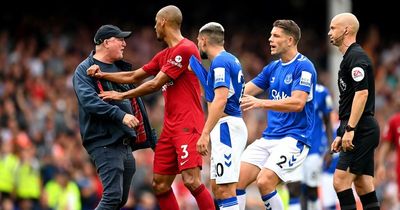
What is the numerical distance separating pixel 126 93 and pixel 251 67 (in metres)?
13.9

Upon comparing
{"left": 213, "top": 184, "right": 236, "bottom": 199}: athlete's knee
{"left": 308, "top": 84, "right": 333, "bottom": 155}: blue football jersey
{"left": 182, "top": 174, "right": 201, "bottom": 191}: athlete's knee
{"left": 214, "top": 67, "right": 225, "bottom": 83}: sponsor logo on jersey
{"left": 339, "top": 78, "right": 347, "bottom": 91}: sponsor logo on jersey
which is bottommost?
{"left": 213, "top": 184, "right": 236, "bottom": 199}: athlete's knee

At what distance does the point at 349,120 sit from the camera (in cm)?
1187

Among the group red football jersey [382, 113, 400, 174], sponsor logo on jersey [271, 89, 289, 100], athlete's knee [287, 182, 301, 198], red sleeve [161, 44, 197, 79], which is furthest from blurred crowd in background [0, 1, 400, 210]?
red sleeve [161, 44, 197, 79]

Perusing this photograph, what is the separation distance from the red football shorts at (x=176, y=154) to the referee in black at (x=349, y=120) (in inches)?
64.2

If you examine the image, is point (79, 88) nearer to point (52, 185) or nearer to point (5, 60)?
point (52, 185)

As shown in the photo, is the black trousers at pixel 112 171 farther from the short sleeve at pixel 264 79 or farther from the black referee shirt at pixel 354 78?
the black referee shirt at pixel 354 78

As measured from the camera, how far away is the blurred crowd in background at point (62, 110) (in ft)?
66.8

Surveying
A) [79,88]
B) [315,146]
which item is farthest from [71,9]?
[79,88]

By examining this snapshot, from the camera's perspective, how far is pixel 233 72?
1218 centimetres

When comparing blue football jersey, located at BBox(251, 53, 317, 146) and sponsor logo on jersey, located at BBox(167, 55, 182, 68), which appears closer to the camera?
sponsor logo on jersey, located at BBox(167, 55, 182, 68)

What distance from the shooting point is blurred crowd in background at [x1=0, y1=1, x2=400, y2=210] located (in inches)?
802

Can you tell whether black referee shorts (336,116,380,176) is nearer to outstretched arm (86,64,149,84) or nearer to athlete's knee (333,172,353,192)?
athlete's knee (333,172,353,192)

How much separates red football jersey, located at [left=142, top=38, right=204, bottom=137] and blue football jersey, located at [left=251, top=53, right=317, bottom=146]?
3.06 ft

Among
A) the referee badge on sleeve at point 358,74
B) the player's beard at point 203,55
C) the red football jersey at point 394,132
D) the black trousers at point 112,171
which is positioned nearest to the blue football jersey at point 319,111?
the red football jersey at point 394,132
